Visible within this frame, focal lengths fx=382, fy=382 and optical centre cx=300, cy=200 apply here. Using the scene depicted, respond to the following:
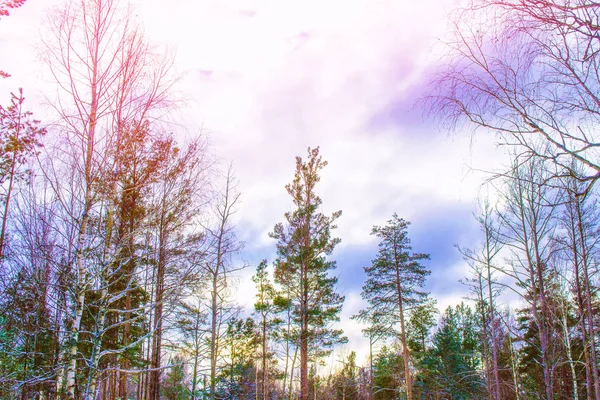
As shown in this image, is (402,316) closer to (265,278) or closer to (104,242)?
(265,278)

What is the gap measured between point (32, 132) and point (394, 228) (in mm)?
18920

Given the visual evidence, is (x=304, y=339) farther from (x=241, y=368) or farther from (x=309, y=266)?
(x=241, y=368)

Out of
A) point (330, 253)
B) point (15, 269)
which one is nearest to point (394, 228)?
point (330, 253)

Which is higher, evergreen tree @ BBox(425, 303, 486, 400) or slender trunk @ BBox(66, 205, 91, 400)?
slender trunk @ BBox(66, 205, 91, 400)

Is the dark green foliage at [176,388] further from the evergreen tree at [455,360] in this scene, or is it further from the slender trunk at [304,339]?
the evergreen tree at [455,360]

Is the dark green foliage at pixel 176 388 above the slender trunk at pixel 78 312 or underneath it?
underneath

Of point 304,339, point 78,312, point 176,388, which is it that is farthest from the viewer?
point 176,388

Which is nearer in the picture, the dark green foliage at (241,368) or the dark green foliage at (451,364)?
A: the dark green foliage at (241,368)

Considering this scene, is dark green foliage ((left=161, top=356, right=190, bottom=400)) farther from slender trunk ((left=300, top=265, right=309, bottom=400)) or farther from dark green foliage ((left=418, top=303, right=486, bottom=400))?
dark green foliage ((left=418, top=303, right=486, bottom=400))

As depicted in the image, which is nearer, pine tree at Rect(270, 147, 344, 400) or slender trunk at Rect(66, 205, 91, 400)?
slender trunk at Rect(66, 205, 91, 400)

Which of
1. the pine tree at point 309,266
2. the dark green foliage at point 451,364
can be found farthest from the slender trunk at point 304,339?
the dark green foliage at point 451,364

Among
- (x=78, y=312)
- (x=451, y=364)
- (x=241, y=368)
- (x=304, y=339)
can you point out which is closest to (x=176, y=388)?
(x=241, y=368)

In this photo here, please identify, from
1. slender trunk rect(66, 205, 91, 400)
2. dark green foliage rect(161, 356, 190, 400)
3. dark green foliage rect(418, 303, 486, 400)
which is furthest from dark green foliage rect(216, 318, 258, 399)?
slender trunk rect(66, 205, 91, 400)

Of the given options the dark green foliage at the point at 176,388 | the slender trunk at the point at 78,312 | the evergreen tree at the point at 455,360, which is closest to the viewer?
the slender trunk at the point at 78,312
